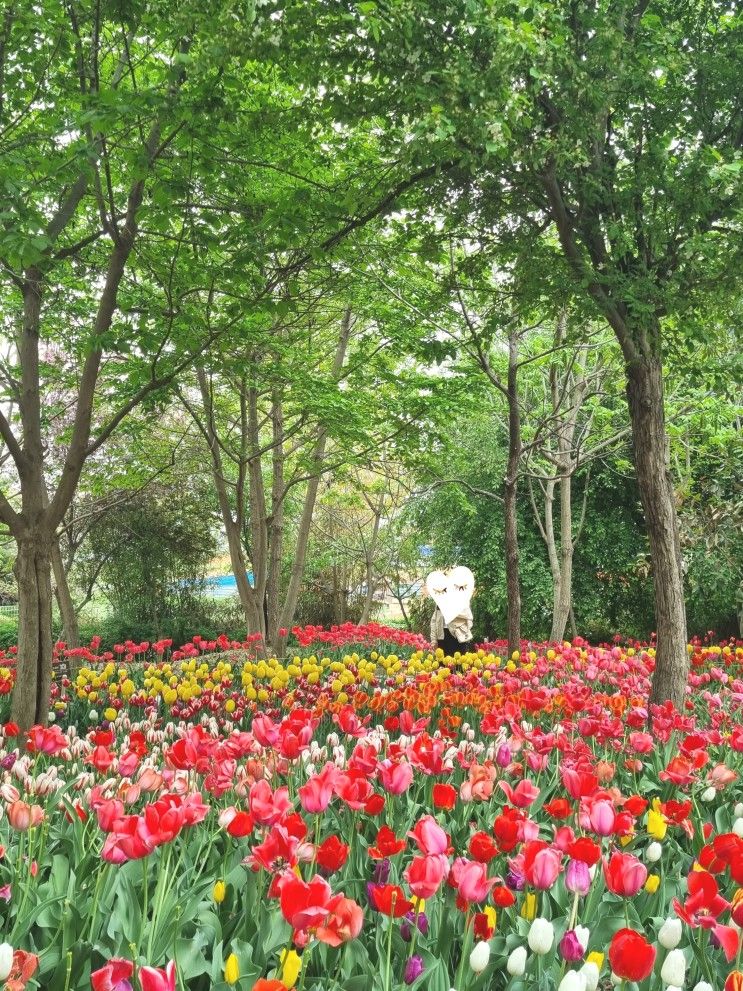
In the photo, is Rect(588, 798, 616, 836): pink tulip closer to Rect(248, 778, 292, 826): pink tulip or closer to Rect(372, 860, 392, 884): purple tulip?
Rect(372, 860, 392, 884): purple tulip

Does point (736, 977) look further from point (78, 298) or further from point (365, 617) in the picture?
point (365, 617)

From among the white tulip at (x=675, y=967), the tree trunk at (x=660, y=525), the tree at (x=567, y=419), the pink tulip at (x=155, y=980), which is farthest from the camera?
the tree at (x=567, y=419)

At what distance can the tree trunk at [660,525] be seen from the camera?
4.46m

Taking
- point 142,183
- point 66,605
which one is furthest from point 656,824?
point 66,605

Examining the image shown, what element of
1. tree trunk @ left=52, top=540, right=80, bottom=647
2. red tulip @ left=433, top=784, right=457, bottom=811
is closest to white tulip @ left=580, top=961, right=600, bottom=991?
red tulip @ left=433, top=784, right=457, bottom=811

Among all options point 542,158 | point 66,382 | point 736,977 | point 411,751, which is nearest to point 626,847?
point 411,751

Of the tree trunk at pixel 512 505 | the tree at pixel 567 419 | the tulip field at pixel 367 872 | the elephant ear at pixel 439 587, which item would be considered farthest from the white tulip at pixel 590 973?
the elephant ear at pixel 439 587

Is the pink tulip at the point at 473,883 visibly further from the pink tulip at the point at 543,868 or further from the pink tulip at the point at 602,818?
the pink tulip at the point at 602,818

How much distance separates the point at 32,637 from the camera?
188 inches

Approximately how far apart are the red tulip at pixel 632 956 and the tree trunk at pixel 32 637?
4050 millimetres

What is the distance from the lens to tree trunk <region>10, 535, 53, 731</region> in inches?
187

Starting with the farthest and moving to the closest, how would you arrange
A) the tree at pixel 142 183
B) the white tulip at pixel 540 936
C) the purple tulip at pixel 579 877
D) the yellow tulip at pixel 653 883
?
the tree at pixel 142 183 → the yellow tulip at pixel 653 883 → the purple tulip at pixel 579 877 → the white tulip at pixel 540 936

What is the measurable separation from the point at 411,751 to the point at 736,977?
Answer: 144cm

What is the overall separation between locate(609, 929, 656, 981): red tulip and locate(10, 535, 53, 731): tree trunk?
405cm
